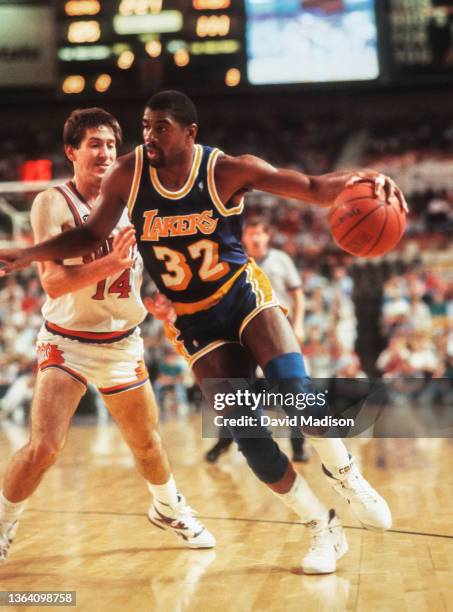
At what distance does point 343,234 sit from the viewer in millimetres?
3826

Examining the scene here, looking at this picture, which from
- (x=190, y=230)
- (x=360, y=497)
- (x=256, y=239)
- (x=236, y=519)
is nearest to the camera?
(x=190, y=230)

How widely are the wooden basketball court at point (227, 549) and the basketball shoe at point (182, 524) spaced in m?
0.06

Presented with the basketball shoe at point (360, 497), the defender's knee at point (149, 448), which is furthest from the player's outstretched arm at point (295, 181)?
the defender's knee at point (149, 448)

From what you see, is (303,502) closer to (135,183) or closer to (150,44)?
(135,183)

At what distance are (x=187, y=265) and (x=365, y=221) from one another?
0.80 meters

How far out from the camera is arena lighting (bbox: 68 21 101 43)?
46.9ft

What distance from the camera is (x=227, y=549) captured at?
4297 mm

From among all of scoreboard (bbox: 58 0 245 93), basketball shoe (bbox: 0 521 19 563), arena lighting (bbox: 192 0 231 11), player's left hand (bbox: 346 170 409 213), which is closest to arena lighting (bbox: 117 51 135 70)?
scoreboard (bbox: 58 0 245 93)

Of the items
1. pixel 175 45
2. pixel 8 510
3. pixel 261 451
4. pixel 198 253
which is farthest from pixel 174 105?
pixel 175 45

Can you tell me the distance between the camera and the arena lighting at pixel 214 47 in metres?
14.3

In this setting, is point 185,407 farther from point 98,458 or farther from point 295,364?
point 295,364

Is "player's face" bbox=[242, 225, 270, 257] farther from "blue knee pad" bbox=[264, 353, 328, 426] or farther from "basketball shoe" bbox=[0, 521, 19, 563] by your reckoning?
"basketball shoe" bbox=[0, 521, 19, 563]

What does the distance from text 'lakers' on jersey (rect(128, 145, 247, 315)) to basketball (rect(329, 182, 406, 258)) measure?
1.50ft

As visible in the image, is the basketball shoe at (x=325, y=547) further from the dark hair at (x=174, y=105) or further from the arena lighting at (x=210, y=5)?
the arena lighting at (x=210, y=5)
